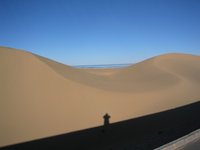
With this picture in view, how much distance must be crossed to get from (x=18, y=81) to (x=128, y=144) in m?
8.13

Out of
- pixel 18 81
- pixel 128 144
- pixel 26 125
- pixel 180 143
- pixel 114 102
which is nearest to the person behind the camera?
pixel 180 143

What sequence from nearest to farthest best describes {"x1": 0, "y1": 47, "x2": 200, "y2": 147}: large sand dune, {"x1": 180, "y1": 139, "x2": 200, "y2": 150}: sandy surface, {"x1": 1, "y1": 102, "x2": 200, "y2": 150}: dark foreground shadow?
{"x1": 180, "y1": 139, "x2": 200, "y2": 150}: sandy surface → {"x1": 1, "y1": 102, "x2": 200, "y2": 150}: dark foreground shadow → {"x1": 0, "y1": 47, "x2": 200, "y2": 147}: large sand dune

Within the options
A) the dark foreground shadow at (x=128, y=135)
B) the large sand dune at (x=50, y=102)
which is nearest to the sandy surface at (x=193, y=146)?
the dark foreground shadow at (x=128, y=135)

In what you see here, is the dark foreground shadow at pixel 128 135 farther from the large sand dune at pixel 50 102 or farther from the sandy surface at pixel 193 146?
the large sand dune at pixel 50 102

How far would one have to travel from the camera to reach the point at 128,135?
471 cm

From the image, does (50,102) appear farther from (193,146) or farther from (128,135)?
(193,146)

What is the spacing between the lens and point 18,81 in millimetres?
10266

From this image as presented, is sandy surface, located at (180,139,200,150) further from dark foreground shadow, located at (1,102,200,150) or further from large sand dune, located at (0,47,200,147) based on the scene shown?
large sand dune, located at (0,47,200,147)

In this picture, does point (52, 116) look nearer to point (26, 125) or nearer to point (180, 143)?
point (26, 125)

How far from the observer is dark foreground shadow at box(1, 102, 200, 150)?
12.7ft

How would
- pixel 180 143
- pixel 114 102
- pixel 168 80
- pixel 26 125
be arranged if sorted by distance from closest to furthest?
pixel 180 143
pixel 26 125
pixel 114 102
pixel 168 80

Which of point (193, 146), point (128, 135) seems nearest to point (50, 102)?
point (128, 135)

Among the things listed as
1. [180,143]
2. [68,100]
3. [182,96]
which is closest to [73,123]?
[68,100]

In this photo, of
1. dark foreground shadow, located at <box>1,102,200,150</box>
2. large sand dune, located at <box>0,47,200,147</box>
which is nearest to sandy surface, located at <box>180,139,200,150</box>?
dark foreground shadow, located at <box>1,102,200,150</box>
